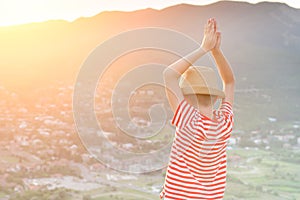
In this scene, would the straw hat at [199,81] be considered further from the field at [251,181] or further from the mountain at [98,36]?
the field at [251,181]

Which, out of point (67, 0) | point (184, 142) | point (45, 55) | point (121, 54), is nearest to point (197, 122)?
point (184, 142)

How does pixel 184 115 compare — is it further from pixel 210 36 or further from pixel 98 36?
pixel 98 36

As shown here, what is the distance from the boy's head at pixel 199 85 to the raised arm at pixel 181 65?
0.03 m

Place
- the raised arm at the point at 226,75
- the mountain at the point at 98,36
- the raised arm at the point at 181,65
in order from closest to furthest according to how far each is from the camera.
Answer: the raised arm at the point at 181,65, the raised arm at the point at 226,75, the mountain at the point at 98,36

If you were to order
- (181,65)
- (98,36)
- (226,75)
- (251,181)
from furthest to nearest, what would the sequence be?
(251,181), (98,36), (226,75), (181,65)

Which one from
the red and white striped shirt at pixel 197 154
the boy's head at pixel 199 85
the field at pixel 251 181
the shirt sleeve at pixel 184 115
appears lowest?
the field at pixel 251 181

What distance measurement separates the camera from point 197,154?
0.81 metres

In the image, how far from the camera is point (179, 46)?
4.95ft

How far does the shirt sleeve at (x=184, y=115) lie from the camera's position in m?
0.77

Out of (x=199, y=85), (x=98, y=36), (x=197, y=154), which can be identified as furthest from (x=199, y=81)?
(x=98, y=36)

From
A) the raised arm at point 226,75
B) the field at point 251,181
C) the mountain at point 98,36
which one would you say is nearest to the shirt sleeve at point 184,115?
the raised arm at point 226,75

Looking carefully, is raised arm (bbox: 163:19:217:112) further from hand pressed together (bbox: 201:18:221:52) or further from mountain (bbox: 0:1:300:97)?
mountain (bbox: 0:1:300:97)

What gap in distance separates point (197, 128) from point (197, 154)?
0.05 metres

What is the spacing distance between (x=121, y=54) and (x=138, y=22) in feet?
6.39
